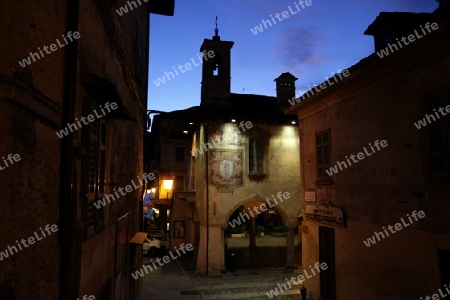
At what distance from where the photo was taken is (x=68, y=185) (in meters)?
3.69

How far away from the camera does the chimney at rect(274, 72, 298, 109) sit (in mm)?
23797

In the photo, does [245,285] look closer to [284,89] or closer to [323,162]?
[323,162]

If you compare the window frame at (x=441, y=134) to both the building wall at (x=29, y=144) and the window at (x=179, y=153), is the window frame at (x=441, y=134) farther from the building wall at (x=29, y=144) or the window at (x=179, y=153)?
the window at (x=179, y=153)

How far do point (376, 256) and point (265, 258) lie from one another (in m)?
14.1

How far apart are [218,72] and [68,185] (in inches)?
760

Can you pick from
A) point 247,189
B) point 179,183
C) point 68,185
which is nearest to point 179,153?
point 179,183

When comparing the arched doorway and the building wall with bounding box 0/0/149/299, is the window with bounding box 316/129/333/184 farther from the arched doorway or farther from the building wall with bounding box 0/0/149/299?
the building wall with bounding box 0/0/149/299

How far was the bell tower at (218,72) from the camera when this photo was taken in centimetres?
2148

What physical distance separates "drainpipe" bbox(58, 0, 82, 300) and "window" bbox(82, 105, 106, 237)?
2.25 feet

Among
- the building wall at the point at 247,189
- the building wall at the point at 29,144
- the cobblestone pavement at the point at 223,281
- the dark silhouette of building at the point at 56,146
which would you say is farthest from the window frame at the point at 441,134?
the building wall at the point at 247,189

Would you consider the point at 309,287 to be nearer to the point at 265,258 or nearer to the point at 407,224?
the point at 407,224

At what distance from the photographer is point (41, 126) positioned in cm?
314

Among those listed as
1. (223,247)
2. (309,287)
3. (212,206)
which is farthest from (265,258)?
(309,287)

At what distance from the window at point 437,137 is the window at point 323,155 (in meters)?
4.32
